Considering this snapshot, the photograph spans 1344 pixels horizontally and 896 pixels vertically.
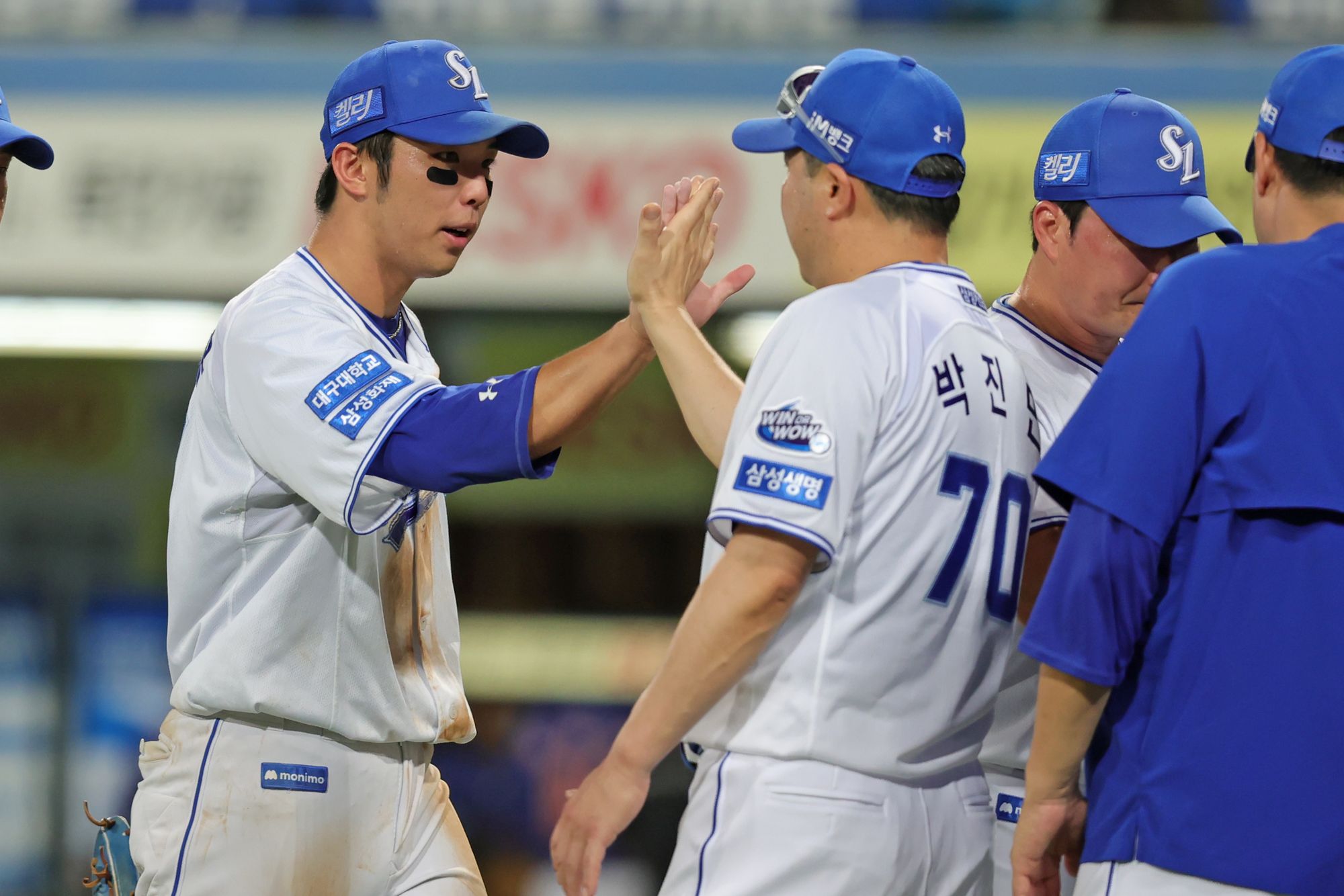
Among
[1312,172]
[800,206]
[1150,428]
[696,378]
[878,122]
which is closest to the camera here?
[1150,428]

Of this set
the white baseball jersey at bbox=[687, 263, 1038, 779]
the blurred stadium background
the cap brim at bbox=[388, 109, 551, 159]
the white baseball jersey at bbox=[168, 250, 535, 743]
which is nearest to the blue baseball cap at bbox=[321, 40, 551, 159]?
the cap brim at bbox=[388, 109, 551, 159]

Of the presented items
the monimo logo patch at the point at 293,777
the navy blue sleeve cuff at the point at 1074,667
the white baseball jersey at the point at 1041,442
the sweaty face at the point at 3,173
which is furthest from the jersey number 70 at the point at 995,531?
the sweaty face at the point at 3,173

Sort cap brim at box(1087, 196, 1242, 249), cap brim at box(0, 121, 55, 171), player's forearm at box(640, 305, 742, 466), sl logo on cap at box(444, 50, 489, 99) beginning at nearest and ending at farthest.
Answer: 1. player's forearm at box(640, 305, 742, 466)
2. cap brim at box(1087, 196, 1242, 249)
3. sl logo on cap at box(444, 50, 489, 99)
4. cap brim at box(0, 121, 55, 171)

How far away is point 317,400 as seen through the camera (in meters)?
2.87

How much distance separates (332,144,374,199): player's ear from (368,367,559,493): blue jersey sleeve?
1.83 ft

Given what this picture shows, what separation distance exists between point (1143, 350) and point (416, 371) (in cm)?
148

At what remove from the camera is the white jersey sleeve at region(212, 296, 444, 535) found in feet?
9.30

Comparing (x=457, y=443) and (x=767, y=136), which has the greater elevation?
(x=767, y=136)

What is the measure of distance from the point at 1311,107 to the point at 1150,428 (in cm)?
54

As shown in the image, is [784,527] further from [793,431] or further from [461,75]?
[461,75]

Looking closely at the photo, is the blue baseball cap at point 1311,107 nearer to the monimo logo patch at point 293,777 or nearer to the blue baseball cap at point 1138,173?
the blue baseball cap at point 1138,173

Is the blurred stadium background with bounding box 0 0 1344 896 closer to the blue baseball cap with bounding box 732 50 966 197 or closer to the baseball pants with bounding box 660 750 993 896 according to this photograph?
the blue baseball cap with bounding box 732 50 966 197

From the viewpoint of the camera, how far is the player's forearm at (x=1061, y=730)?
222 centimetres

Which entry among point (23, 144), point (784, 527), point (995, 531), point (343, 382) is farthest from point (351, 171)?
point (995, 531)
